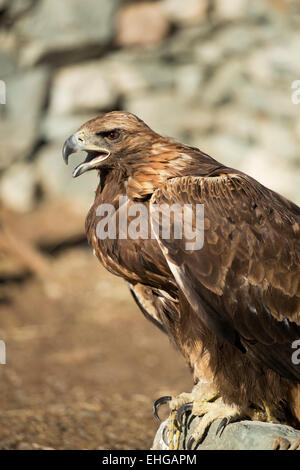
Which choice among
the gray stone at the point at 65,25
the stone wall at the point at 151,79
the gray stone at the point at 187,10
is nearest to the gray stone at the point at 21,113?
the stone wall at the point at 151,79

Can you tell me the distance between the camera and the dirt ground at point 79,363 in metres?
3.85

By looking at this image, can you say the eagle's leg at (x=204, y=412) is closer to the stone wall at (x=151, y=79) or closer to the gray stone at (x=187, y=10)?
the stone wall at (x=151, y=79)

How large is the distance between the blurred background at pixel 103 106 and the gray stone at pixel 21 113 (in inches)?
0.5

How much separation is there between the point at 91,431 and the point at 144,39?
15.4 ft

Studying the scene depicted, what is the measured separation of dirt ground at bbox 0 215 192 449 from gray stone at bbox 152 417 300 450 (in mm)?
1032

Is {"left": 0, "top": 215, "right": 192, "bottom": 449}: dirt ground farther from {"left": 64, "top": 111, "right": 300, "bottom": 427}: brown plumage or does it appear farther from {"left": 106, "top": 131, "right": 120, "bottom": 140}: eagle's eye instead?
{"left": 106, "top": 131, "right": 120, "bottom": 140}: eagle's eye

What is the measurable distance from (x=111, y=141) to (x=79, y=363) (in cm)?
290

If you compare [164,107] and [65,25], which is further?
[164,107]

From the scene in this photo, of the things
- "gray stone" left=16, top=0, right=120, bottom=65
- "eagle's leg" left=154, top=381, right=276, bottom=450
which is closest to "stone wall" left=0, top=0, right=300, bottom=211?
"gray stone" left=16, top=0, right=120, bottom=65

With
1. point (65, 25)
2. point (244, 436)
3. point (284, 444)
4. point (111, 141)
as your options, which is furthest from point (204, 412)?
point (65, 25)

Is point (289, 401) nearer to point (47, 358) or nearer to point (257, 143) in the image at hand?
point (47, 358)

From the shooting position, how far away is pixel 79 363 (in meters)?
5.18

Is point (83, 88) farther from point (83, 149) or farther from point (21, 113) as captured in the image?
point (83, 149)
